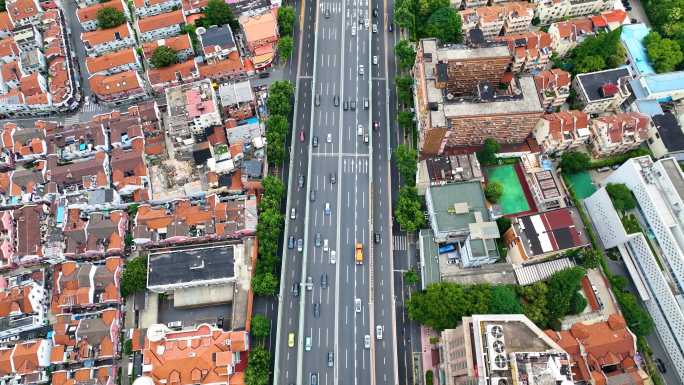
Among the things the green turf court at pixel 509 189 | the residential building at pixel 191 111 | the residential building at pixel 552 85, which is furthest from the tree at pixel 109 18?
the residential building at pixel 552 85

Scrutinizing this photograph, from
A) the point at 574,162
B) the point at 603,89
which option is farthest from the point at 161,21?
the point at 603,89

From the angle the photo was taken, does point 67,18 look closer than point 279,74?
No

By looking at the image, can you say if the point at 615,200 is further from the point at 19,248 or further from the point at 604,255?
the point at 19,248

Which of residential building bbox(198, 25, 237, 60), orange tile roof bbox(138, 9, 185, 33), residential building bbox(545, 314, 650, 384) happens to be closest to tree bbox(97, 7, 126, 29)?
orange tile roof bbox(138, 9, 185, 33)

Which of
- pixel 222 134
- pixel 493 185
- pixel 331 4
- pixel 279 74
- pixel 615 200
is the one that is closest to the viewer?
pixel 615 200

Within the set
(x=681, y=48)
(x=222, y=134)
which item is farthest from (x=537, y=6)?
(x=222, y=134)

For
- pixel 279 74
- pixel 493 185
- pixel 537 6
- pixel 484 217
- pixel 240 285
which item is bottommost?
pixel 240 285

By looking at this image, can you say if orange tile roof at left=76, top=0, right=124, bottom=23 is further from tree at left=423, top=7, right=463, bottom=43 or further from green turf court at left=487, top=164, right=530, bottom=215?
green turf court at left=487, top=164, right=530, bottom=215
